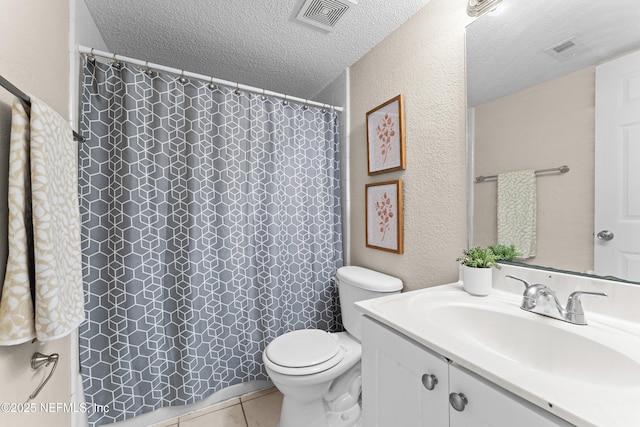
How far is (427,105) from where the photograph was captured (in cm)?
132

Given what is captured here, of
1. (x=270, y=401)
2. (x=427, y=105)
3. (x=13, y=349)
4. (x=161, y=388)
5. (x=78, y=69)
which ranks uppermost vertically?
→ (x=78, y=69)

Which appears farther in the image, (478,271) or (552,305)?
(478,271)

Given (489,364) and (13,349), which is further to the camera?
(13,349)

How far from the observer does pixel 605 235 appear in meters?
0.79

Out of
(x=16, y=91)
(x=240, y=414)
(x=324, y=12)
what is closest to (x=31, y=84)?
(x=16, y=91)

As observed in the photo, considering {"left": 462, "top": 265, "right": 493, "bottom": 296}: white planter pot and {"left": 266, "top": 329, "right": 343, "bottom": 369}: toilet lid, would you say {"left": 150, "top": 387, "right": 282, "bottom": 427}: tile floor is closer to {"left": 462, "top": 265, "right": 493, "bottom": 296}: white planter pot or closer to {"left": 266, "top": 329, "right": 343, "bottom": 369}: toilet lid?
{"left": 266, "top": 329, "right": 343, "bottom": 369}: toilet lid

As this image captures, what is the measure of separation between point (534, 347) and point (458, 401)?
14.4 inches

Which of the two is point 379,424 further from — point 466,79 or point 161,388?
point 466,79

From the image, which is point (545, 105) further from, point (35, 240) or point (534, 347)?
point (35, 240)

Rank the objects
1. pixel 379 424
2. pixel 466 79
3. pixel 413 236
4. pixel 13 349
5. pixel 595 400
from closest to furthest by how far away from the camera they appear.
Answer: pixel 595 400 → pixel 13 349 → pixel 379 424 → pixel 466 79 → pixel 413 236

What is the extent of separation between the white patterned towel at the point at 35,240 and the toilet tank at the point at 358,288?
45.9 inches

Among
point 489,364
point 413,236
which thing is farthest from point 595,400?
point 413,236

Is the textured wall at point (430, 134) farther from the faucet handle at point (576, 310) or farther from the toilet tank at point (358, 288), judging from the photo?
the faucet handle at point (576, 310)

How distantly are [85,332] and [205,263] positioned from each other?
0.59 metres
